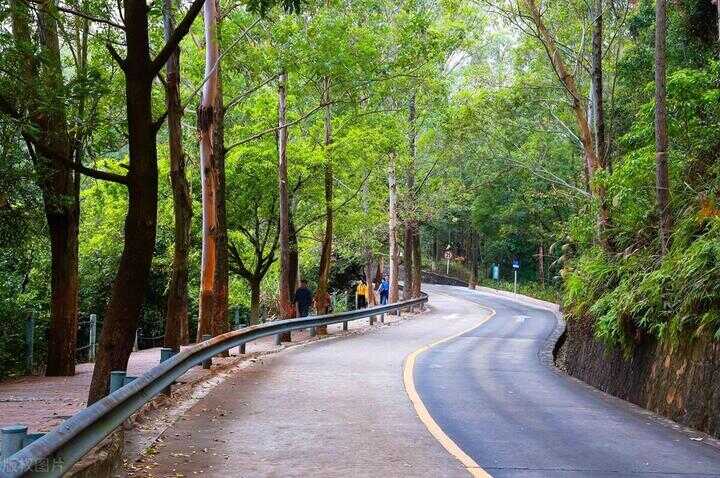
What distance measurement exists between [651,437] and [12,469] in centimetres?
748

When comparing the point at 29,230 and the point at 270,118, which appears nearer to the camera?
the point at 29,230

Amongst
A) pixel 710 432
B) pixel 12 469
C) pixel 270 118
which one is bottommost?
pixel 710 432

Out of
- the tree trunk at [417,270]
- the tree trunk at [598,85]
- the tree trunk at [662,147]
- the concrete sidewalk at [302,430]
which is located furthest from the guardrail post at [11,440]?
the tree trunk at [417,270]

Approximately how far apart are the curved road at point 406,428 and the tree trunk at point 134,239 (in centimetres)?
103

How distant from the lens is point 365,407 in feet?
35.1

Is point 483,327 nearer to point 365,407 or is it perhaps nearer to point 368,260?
point 368,260

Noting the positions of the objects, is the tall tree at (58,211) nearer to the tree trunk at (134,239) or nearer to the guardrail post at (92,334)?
the guardrail post at (92,334)

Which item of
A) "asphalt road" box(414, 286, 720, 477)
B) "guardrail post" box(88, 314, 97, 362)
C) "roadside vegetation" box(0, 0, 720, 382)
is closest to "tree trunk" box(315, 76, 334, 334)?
"roadside vegetation" box(0, 0, 720, 382)

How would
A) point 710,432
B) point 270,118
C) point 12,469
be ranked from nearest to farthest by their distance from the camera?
point 12,469 → point 710,432 → point 270,118

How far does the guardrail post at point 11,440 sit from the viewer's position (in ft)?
13.8

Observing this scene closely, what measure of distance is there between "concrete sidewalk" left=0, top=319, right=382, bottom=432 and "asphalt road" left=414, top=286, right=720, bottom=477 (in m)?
3.91

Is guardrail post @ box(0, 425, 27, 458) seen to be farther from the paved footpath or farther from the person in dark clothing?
the person in dark clothing

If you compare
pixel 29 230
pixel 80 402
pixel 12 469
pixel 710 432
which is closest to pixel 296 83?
pixel 29 230

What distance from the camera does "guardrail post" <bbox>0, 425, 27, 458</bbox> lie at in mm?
4191
